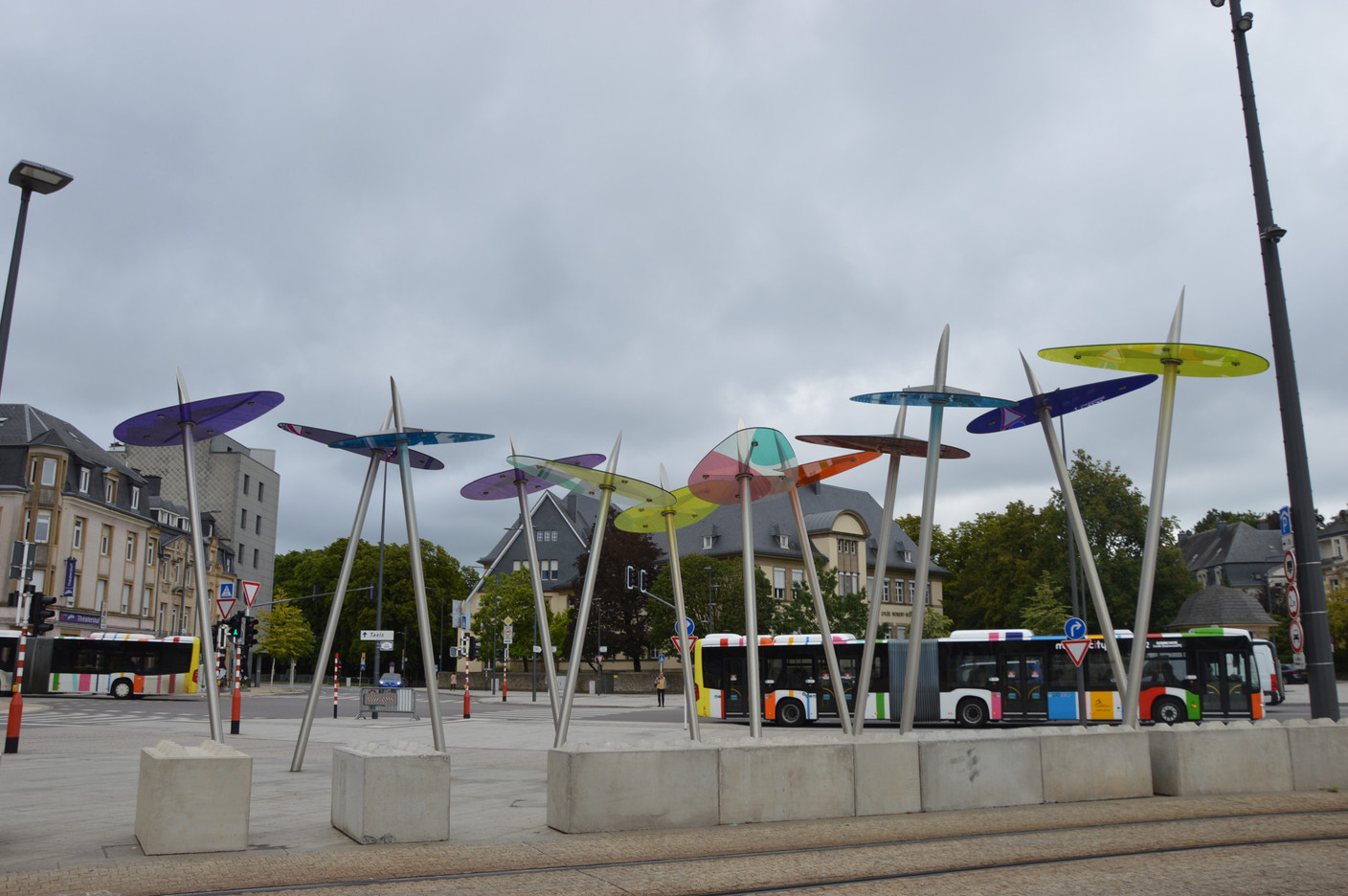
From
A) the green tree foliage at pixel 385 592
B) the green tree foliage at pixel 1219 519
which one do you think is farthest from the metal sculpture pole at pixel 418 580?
the green tree foliage at pixel 1219 519

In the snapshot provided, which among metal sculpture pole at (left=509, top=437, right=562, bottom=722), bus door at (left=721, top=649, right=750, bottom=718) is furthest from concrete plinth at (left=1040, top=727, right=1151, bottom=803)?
bus door at (left=721, top=649, right=750, bottom=718)

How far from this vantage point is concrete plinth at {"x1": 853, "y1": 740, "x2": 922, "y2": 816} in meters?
10.3

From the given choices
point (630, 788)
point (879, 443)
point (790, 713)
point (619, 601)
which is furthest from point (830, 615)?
point (630, 788)

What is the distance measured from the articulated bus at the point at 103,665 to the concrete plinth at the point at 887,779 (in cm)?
4250

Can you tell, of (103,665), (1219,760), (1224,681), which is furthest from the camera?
(103,665)

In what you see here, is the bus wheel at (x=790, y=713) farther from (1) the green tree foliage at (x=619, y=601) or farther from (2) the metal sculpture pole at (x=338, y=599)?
(1) the green tree foliage at (x=619, y=601)

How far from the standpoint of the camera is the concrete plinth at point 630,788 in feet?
30.3

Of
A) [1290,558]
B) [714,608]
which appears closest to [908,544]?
[714,608]

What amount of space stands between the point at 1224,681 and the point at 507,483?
71.3ft

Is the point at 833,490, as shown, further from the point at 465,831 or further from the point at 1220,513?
the point at 465,831

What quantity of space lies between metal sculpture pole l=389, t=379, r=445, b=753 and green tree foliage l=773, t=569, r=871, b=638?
46264 millimetres

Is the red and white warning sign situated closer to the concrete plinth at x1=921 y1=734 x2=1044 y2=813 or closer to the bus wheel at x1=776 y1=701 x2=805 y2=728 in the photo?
the bus wheel at x1=776 y1=701 x2=805 y2=728

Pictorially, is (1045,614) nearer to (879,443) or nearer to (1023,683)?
(1023,683)

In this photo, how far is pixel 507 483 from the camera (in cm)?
1588
